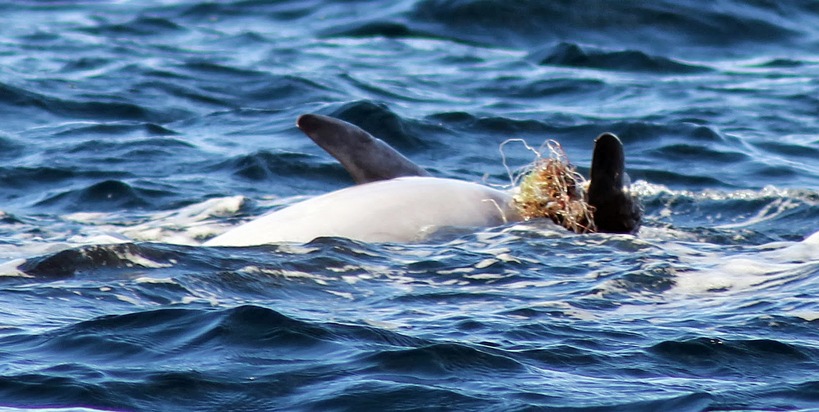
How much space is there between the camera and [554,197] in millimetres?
8758

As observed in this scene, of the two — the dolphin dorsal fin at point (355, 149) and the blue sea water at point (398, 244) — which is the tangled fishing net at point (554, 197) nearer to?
the blue sea water at point (398, 244)

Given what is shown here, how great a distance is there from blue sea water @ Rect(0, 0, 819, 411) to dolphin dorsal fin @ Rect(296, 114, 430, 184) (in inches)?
29.3

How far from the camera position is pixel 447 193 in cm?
862

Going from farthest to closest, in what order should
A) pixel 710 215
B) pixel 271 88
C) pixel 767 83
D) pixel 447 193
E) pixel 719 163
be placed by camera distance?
pixel 767 83 → pixel 271 88 → pixel 719 163 → pixel 710 215 → pixel 447 193

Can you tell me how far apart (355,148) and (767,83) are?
9.58 meters

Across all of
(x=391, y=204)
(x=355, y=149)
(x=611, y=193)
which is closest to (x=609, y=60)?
(x=355, y=149)

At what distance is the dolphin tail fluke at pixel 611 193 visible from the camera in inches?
318

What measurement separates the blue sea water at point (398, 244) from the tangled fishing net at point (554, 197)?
0.68 feet

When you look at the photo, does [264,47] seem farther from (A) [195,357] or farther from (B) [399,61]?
(A) [195,357]

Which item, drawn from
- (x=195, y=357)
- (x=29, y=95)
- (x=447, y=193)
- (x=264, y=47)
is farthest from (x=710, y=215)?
(x=264, y=47)

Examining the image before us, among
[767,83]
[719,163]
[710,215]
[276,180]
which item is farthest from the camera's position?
[767,83]

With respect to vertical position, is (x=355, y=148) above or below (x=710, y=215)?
above

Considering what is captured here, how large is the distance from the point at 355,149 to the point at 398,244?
39.3 inches

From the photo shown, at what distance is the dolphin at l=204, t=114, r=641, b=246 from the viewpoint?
8227 millimetres
